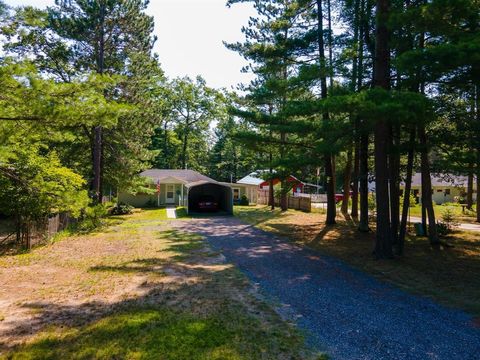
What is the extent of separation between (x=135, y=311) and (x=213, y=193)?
23.3 m

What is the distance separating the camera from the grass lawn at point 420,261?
7.12 metres

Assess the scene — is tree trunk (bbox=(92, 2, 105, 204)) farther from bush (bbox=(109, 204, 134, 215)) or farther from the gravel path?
the gravel path

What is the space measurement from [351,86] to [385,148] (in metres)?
4.91

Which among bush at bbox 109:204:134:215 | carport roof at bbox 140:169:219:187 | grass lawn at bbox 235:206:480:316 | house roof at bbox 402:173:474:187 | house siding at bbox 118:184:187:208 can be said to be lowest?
grass lawn at bbox 235:206:480:316

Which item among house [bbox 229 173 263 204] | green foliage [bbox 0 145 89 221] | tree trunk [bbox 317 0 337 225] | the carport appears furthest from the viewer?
house [bbox 229 173 263 204]

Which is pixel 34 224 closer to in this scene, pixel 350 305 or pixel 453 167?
pixel 350 305

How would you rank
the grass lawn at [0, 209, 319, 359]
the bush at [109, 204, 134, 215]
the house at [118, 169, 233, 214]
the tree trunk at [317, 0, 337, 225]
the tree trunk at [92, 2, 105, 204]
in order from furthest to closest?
the house at [118, 169, 233, 214] → the bush at [109, 204, 134, 215] → the tree trunk at [92, 2, 105, 204] → the tree trunk at [317, 0, 337, 225] → the grass lawn at [0, 209, 319, 359]

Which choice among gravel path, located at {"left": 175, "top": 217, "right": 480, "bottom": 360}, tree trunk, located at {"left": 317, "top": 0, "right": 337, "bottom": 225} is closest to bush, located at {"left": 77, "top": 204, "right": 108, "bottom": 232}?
gravel path, located at {"left": 175, "top": 217, "right": 480, "bottom": 360}

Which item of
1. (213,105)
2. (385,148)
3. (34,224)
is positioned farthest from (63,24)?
(213,105)

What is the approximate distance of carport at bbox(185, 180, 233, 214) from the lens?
24.0m

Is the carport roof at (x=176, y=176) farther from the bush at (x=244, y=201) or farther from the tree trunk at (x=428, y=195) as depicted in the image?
the tree trunk at (x=428, y=195)

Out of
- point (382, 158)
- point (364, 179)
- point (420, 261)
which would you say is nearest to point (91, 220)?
point (364, 179)

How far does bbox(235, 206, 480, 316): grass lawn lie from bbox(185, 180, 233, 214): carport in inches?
320

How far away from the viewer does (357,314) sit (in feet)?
18.6
